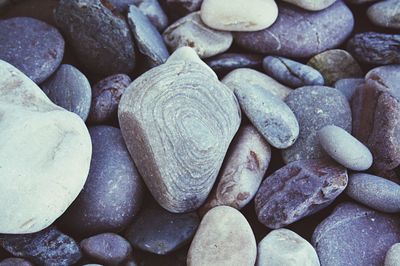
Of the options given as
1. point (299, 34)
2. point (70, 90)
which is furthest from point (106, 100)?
point (299, 34)

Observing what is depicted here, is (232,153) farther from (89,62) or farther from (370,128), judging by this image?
(89,62)

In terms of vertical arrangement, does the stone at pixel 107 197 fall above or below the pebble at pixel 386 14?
below

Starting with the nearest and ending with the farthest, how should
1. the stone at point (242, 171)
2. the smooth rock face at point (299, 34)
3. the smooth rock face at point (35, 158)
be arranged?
the smooth rock face at point (35, 158)
the stone at point (242, 171)
the smooth rock face at point (299, 34)

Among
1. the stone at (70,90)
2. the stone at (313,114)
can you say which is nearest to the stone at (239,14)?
the stone at (313,114)

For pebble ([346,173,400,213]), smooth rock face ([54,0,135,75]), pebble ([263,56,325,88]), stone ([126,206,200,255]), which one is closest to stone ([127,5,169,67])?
smooth rock face ([54,0,135,75])

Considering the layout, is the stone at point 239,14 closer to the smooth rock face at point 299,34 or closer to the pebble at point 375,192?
the smooth rock face at point 299,34

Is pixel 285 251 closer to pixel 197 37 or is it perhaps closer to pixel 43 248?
pixel 43 248

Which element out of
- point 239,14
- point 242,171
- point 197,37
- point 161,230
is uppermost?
point 239,14
